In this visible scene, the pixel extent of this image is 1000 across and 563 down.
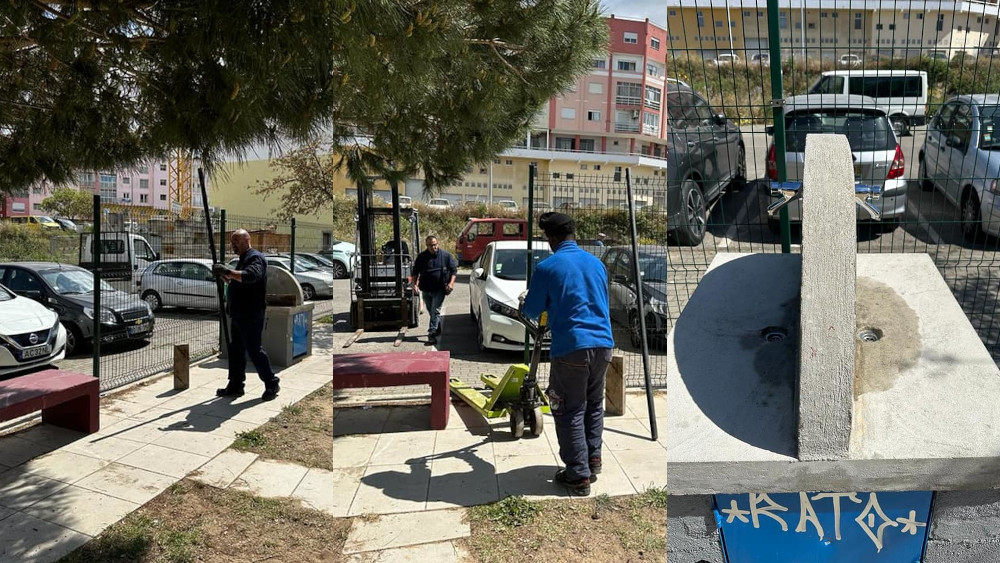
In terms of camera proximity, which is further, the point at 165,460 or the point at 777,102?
the point at 777,102

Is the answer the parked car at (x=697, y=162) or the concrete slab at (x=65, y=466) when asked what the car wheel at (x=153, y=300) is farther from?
the parked car at (x=697, y=162)

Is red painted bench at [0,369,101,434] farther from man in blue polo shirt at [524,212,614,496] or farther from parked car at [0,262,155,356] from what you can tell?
man in blue polo shirt at [524,212,614,496]

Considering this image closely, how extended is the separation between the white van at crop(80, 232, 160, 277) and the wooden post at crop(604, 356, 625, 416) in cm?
214

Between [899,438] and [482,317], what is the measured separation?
1.53m

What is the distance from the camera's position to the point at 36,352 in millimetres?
2908

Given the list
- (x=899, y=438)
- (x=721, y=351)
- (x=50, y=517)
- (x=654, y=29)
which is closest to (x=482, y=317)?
(x=721, y=351)

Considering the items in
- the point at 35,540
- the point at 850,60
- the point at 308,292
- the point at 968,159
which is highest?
the point at 850,60

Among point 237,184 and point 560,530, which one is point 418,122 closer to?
point 237,184

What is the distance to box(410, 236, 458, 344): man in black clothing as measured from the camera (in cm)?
187

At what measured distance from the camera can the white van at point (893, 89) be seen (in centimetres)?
334

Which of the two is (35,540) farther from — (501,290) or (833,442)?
(833,442)

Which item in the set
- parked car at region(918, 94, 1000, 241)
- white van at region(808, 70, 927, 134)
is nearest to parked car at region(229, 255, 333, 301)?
white van at region(808, 70, 927, 134)

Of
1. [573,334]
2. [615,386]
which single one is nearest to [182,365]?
[573,334]

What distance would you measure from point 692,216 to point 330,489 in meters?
2.21
